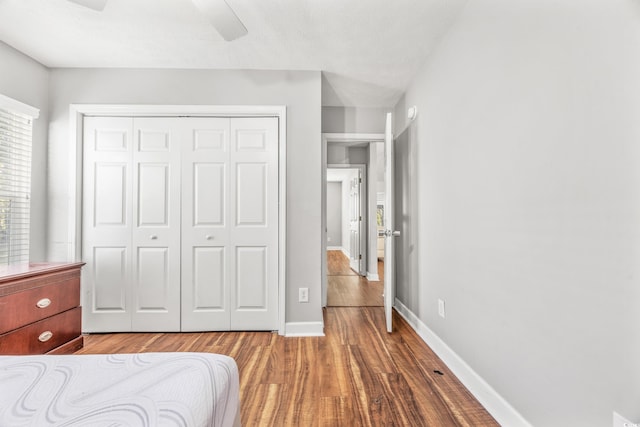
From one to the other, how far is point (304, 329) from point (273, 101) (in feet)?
6.80

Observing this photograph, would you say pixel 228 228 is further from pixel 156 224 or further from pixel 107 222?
pixel 107 222

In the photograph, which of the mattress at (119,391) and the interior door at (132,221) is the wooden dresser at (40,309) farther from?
the mattress at (119,391)

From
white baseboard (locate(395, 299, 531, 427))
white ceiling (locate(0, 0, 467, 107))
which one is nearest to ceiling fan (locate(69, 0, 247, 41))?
white ceiling (locate(0, 0, 467, 107))

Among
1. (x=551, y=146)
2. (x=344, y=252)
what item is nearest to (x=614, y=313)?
(x=551, y=146)

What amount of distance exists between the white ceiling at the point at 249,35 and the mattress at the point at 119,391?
6.58ft

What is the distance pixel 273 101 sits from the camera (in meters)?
2.69

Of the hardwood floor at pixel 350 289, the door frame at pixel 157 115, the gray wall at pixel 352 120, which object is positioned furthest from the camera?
the hardwood floor at pixel 350 289

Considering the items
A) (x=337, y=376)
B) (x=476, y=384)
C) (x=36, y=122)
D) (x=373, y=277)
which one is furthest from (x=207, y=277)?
(x=373, y=277)

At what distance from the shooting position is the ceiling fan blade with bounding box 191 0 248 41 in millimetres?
1464

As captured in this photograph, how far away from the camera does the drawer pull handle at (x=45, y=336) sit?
189 cm

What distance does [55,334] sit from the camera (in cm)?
200

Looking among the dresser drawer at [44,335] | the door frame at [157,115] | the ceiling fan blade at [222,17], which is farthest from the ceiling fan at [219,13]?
the dresser drawer at [44,335]

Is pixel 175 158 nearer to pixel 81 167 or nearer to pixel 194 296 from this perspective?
pixel 81 167

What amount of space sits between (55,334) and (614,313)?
2961 millimetres
